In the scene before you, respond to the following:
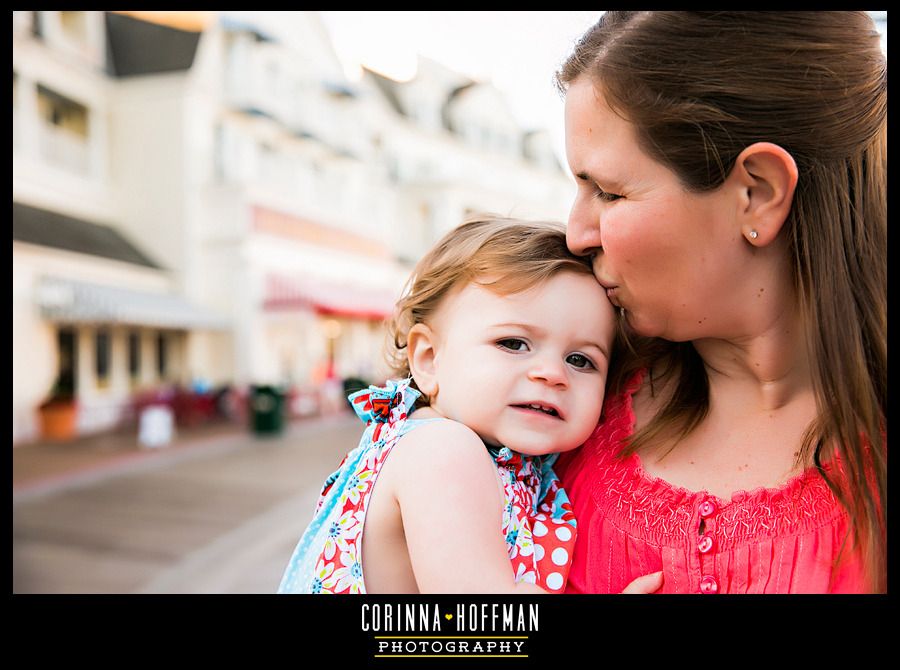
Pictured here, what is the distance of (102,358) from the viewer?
12227 mm

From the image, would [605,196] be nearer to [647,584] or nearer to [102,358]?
[647,584]

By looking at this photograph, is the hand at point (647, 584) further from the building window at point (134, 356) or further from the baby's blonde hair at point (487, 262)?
the building window at point (134, 356)

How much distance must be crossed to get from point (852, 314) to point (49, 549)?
5.60 m

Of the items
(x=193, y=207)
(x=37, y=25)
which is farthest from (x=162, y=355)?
(x=37, y=25)

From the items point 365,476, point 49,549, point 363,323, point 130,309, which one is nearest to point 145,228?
point 130,309

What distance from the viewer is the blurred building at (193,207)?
11023 millimetres

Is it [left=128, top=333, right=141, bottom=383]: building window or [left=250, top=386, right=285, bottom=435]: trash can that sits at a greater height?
[left=128, top=333, right=141, bottom=383]: building window

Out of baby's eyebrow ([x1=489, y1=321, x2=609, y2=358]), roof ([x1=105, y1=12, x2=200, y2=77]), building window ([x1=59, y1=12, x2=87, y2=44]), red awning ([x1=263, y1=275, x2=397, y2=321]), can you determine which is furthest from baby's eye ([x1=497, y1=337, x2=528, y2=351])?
red awning ([x1=263, y1=275, x2=397, y2=321])

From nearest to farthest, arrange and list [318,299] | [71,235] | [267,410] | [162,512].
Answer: [162,512]
[71,235]
[267,410]
[318,299]

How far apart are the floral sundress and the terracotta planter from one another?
34.9 feet

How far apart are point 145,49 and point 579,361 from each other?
545 inches

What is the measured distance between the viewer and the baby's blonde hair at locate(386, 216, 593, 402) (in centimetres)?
128
